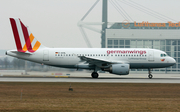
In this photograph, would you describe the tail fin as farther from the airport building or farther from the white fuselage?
the airport building

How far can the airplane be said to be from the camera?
38656 mm

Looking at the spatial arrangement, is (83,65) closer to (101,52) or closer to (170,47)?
(101,52)

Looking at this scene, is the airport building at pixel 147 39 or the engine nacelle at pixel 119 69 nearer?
the engine nacelle at pixel 119 69

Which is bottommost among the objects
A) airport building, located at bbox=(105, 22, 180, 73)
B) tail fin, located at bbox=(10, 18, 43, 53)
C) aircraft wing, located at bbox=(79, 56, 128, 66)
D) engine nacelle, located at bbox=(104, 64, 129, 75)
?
engine nacelle, located at bbox=(104, 64, 129, 75)

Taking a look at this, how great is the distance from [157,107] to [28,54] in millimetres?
27326

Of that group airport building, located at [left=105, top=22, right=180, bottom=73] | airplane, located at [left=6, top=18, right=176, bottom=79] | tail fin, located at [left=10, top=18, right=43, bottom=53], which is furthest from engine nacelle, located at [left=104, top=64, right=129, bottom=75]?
airport building, located at [left=105, top=22, right=180, bottom=73]

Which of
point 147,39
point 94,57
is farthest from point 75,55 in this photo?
point 147,39

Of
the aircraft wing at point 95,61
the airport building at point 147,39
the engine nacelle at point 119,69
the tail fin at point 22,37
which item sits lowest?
the engine nacelle at point 119,69

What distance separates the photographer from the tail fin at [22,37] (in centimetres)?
3866

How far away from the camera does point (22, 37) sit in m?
39.0

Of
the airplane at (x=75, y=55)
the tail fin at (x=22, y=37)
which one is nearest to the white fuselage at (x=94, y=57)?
the airplane at (x=75, y=55)

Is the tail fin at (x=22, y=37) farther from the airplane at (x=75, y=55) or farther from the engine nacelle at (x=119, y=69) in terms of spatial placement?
the engine nacelle at (x=119, y=69)

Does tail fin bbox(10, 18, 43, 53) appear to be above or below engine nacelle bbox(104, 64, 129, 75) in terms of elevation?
above

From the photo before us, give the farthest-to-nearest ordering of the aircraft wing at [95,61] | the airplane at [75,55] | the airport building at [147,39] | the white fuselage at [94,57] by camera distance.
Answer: the airport building at [147,39] < the white fuselage at [94,57] < the airplane at [75,55] < the aircraft wing at [95,61]
